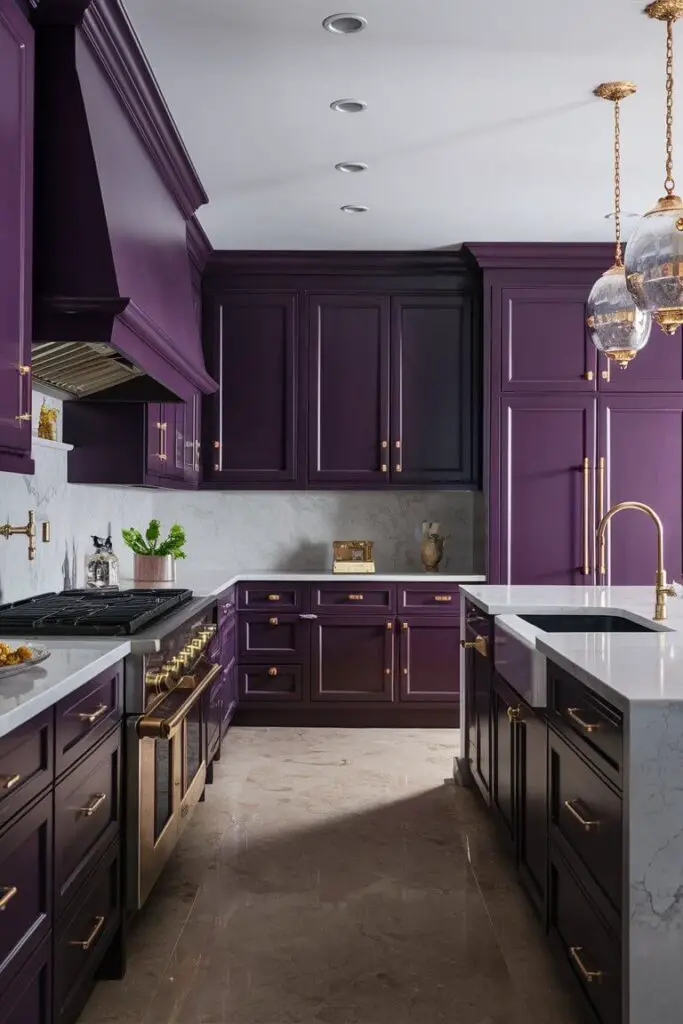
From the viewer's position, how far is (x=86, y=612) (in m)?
2.90

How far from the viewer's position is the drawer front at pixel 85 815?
6.52ft

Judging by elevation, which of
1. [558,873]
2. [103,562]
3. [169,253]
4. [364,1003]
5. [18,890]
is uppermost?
[169,253]

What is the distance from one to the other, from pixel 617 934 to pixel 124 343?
75.7 inches

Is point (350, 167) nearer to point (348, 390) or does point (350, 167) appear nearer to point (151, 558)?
point (348, 390)

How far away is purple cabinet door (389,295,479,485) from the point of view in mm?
5359

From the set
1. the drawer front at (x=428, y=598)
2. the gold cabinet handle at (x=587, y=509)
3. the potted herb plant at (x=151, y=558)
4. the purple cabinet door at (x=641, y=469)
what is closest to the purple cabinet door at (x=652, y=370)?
the purple cabinet door at (x=641, y=469)

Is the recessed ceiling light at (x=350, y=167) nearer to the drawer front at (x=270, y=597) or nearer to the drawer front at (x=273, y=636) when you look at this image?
the drawer front at (x=270, y=597)

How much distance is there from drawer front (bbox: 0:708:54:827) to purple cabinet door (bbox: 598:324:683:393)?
403cm

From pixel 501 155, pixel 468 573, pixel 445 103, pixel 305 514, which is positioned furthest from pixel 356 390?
pixel 445 103

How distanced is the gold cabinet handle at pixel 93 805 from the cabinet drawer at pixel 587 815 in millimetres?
1108

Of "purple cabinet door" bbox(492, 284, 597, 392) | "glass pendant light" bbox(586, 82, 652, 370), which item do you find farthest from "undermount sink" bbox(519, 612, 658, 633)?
"purple cabinet door" bbox(492, 284, 597, 392)

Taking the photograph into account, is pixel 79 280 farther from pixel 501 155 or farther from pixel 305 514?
pixel 305 514

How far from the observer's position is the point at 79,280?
2529 millimetres

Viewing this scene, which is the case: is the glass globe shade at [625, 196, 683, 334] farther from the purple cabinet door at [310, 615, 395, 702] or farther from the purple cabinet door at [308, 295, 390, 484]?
the purple cabinet door at [310, 615, 395, 702]
